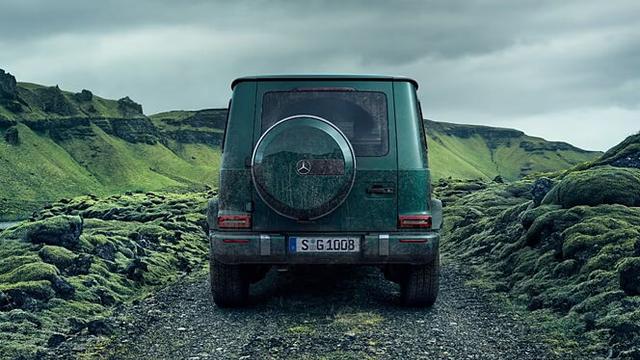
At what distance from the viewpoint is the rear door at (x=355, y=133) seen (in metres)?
7.78

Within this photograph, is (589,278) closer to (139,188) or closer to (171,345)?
(171,345)

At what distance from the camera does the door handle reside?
7.79 m

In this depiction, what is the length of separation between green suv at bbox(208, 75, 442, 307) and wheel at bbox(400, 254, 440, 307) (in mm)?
265

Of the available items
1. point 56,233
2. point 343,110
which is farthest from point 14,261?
point 343,110

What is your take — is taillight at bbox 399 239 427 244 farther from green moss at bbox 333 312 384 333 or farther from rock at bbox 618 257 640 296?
rock at bbox 618 257 640 296

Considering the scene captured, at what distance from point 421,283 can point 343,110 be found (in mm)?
2748

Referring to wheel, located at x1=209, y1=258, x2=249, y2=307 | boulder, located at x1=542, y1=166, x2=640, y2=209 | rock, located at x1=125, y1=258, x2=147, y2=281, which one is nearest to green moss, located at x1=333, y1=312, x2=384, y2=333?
wheel, located at x1=209, y1=258, x2=249, y2=307

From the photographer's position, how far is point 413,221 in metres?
7.81

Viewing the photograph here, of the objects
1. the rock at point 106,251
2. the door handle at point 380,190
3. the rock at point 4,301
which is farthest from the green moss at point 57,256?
the door handle at point 380,190

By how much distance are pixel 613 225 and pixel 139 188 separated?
622 ft

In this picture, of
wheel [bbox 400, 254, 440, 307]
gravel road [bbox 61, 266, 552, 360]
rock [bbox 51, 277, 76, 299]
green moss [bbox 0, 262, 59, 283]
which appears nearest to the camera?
gravel road [bbox 61, 266, 552, 360]

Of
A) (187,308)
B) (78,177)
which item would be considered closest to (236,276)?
(187,308)

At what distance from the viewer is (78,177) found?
18288 cm

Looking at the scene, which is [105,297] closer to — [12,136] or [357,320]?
[357,320]
